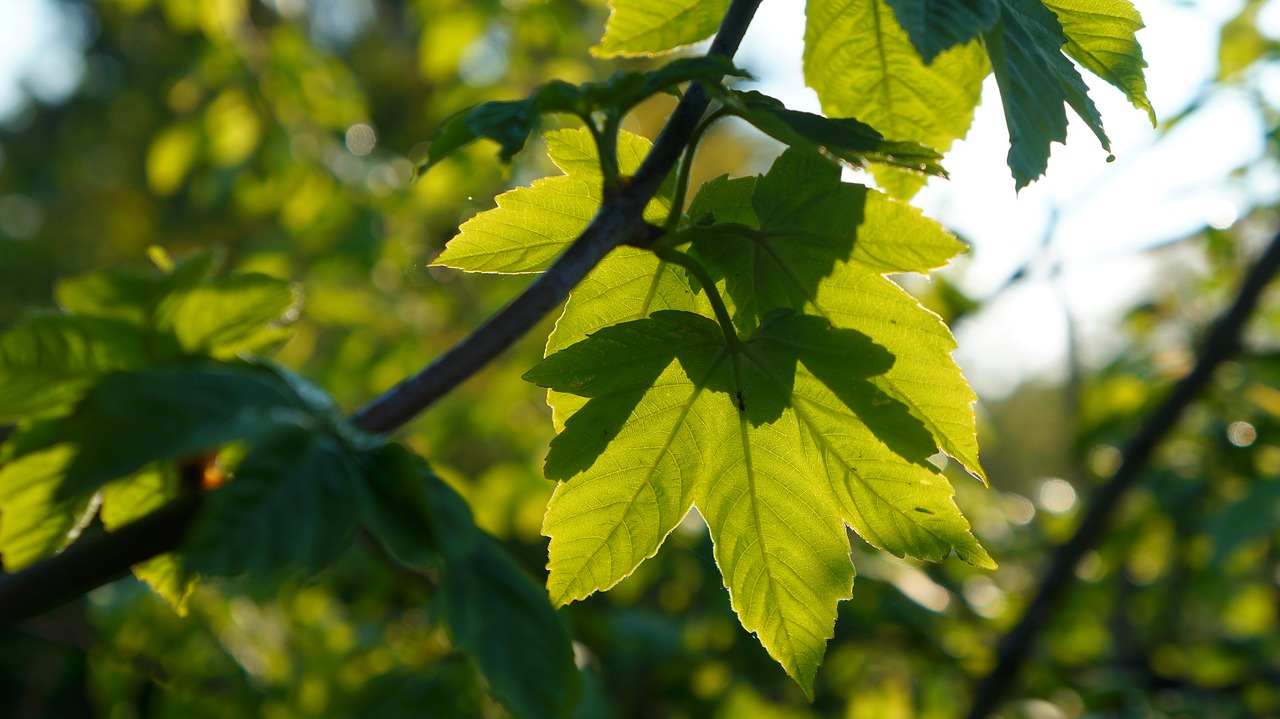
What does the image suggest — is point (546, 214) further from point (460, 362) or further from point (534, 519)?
point (534, 519)

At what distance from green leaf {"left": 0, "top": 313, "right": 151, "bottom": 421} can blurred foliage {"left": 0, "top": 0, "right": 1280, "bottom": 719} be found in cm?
115

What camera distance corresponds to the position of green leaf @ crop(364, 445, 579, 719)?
555 millimetres

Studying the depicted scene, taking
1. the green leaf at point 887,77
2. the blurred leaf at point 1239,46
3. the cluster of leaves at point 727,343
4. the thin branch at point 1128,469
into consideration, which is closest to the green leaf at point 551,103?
the cluster of leaves at point 727,343

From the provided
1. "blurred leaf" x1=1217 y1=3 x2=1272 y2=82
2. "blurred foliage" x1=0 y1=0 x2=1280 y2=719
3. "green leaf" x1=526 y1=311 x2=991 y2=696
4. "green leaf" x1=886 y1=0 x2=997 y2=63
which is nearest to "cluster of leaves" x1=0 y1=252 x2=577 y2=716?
"green leaf" x1=526 y1=311 x2=991 y2=696

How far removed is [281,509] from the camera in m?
0.49

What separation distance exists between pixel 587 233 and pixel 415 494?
22cm

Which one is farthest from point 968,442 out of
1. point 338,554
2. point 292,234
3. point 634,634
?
point 292,234

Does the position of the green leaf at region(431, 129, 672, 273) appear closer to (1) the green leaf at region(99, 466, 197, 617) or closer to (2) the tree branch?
(2) the tree branch

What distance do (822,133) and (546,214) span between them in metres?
0.23

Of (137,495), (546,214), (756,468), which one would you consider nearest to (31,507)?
(137,495)

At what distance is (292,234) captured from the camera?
2.76 meters

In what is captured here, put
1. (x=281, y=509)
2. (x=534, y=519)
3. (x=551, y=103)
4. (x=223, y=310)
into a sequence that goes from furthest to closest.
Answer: (x=534, y=519) < (x=223, y=310) < (x=551, y=103) < (x=281, y=509)

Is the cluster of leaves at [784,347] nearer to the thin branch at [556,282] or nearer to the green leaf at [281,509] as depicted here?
the thin branch at [556,282]

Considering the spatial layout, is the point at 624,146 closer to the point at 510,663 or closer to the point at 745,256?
the point at 745,256
